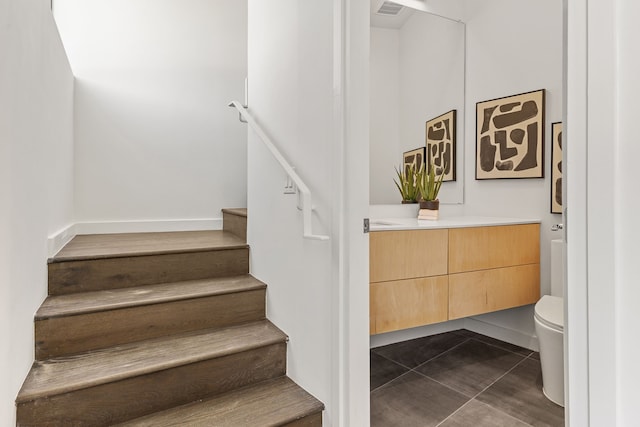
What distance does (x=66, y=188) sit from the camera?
7.83ft

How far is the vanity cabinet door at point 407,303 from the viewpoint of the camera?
71.5 inches

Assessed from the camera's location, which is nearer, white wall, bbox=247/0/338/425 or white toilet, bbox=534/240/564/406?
white wall, bbox=247/0/338/425

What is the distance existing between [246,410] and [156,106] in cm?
253

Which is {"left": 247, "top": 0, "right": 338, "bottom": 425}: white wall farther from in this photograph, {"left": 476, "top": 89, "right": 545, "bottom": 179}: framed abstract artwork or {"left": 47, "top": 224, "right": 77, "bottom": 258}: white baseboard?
{"left": 476, "top": 89, "right": 545, "bottom": 179}: framed abstract artwork

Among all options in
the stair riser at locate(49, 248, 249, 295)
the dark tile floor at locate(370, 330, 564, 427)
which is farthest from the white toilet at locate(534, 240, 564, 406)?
the stair riser at locate(49, 248, 249, 295)

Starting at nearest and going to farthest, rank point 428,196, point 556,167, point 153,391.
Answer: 1. point 153,391
2. point 556,167
3. point 428,196

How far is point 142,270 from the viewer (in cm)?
199

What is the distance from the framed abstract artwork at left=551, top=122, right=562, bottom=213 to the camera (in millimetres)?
2338

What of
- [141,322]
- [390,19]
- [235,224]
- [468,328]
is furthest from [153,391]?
[390,19]

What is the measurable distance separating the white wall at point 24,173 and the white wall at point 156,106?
3.07 feet

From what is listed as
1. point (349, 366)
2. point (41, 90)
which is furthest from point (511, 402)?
point (41, 90)

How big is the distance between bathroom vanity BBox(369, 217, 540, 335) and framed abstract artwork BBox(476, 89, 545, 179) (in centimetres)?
42
